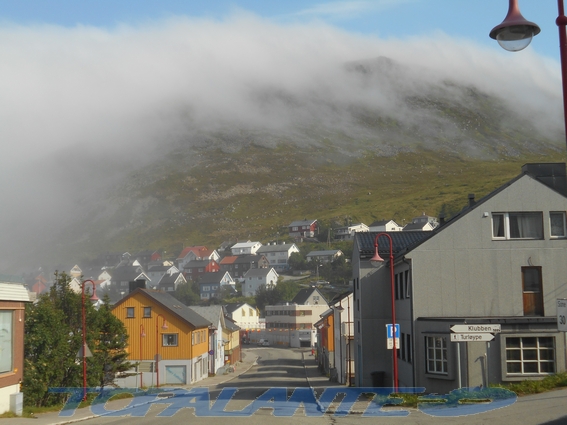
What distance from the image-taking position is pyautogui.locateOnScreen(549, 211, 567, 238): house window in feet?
113

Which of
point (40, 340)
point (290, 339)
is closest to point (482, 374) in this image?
point (40, 340)

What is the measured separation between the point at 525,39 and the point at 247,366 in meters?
78.3

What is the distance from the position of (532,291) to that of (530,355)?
5066mm

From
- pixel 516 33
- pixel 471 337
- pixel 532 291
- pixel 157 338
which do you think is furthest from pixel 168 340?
pixel 516 33

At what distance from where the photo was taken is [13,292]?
28750mm

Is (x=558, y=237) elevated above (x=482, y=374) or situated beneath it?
elevated above

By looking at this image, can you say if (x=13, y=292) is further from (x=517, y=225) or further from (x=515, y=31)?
(x=515, y=31)

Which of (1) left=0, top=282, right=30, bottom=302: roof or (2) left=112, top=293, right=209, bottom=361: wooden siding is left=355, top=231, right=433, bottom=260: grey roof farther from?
(2) left=112, top=293, right=209, bottom=361: wooden siding

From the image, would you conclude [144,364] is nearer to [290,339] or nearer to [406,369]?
[406,369]

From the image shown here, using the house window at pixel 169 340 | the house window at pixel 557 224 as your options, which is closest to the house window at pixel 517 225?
the house window at pixel 557 224

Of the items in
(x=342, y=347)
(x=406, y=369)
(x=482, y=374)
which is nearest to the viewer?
(x=482, y=374)

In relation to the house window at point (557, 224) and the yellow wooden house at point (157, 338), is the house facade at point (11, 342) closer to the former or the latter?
the house window at point (557, 224)

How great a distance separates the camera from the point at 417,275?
115 ft

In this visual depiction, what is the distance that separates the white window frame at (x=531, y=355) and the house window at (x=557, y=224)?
21.4ft
